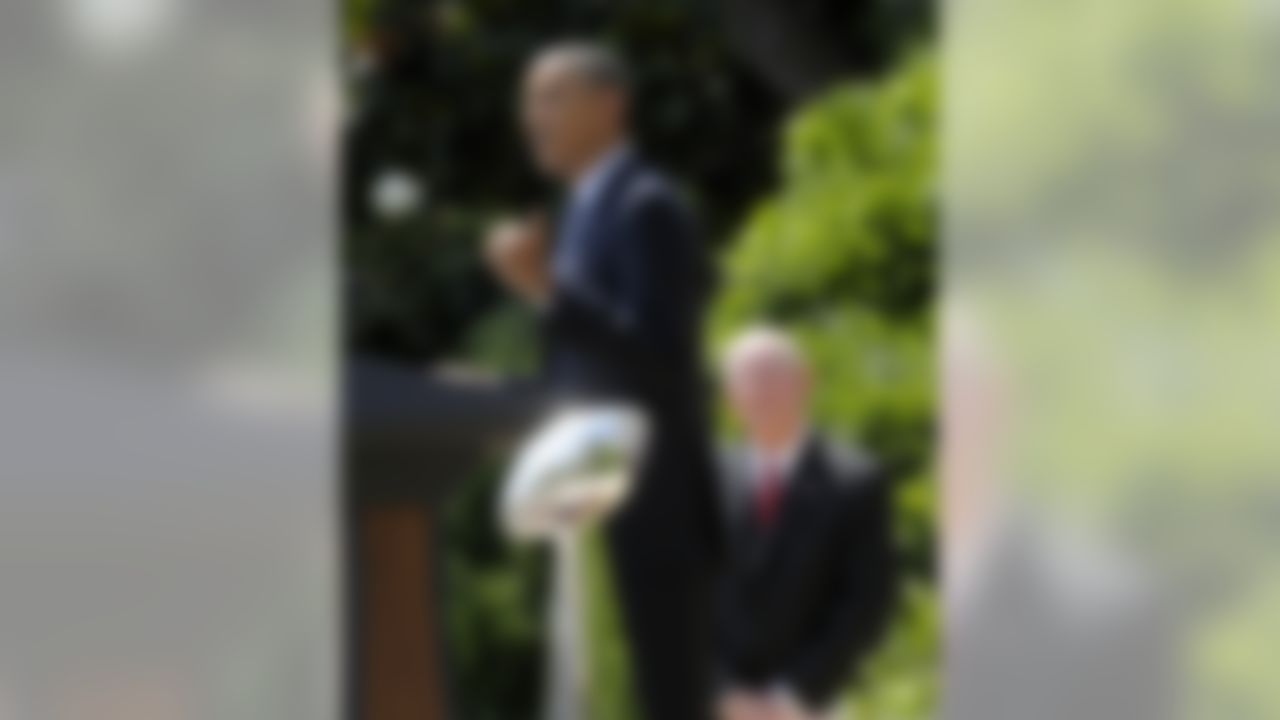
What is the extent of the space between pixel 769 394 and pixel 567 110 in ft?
1.11

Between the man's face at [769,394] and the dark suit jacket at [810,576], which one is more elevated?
the man's face at [769,394]

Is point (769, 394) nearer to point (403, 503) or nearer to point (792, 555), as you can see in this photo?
point (792, 555)

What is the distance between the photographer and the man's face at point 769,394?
1.85 m

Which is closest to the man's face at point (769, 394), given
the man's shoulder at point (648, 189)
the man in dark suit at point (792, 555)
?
the man in dark suit at point (792, 555)

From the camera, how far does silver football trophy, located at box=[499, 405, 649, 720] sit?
1864 mm

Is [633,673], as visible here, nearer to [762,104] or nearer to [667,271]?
[667,271]

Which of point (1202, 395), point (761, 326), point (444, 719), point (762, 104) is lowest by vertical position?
point (444, 719)

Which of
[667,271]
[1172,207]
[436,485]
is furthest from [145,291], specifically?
[1172,207]

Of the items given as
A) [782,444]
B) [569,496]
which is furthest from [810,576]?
[569,496]

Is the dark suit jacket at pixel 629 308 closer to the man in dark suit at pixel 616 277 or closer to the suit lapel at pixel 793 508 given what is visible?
the man in dark suit at pixel 616 277

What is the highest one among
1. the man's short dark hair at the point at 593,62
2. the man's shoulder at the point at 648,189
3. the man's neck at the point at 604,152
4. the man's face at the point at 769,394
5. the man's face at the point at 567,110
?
the man's short dark hair at the point at 593,62

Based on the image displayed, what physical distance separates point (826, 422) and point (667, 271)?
0.70 ft

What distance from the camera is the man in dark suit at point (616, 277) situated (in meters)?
1.84

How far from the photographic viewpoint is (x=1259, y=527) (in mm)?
1762
